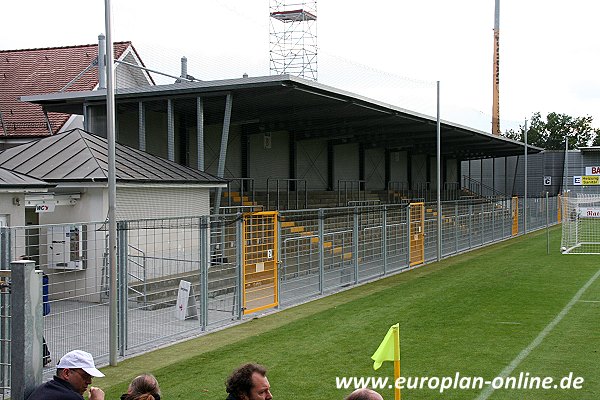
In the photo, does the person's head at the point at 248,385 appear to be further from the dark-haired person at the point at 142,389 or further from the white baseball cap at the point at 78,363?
the white baseball cap at the point at 78,363

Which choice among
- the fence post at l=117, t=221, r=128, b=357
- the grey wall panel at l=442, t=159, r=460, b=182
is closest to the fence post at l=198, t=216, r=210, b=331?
the fence post at l=117, t=221, r=128, b=357

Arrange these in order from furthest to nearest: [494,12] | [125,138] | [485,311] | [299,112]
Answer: [494,12] → [299,112] → [125,138] → [485,311]

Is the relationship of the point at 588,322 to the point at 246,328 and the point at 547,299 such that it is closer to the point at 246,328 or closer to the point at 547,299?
the point at 547,299

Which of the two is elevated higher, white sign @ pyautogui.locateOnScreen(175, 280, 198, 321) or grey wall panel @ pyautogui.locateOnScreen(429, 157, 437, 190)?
grey wall panel @ pyautogui.locateOnScreen(429, 157, 437, 190)

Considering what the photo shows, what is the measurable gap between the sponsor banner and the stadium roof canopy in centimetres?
2294

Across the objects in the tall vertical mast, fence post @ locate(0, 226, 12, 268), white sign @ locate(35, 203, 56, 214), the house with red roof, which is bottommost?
fence post @ locate(0, 226, 12, 268)

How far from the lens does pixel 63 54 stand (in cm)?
3612

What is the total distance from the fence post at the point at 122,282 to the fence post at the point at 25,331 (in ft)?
16.0

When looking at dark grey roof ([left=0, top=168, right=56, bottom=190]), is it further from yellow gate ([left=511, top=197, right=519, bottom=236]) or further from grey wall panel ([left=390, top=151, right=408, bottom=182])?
grey wall panel ([left=390, top=151, right=408, bottom=182])

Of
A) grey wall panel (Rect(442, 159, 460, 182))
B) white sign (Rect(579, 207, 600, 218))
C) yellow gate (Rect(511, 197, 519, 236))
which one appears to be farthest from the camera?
grey wall panel (Rect(442, 159, 460, 182))

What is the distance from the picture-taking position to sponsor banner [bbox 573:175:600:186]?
192ft

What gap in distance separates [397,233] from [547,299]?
24.1 ft

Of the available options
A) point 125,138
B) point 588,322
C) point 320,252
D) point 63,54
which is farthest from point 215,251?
point 63,54

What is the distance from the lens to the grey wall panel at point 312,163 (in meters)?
34.0
